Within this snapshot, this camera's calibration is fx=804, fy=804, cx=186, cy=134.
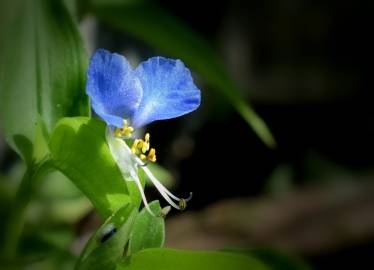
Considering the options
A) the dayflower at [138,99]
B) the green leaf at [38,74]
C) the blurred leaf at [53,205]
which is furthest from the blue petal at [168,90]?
the blurred leaf at [53,205]

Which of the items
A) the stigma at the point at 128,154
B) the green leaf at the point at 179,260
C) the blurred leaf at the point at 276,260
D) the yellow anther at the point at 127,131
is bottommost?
the blurred leaf at the point at 276,260

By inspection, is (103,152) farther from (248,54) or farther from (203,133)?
(248,54)

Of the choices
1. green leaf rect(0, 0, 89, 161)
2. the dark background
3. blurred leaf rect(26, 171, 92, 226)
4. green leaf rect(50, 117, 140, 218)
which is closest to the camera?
green leaf rect(50, 117, 140, 218)

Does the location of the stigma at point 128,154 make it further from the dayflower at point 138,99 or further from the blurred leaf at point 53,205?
the blurred leaf at point 53,205

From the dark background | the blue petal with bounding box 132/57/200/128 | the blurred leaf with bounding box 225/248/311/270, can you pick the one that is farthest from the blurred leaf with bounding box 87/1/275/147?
the dark background

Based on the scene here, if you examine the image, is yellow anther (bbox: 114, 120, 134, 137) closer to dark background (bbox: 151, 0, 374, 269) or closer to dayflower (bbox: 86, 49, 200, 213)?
dayflower (bbox: 86, 49, 200, 213)

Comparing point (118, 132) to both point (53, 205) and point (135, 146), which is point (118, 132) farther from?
point (53, 205)
